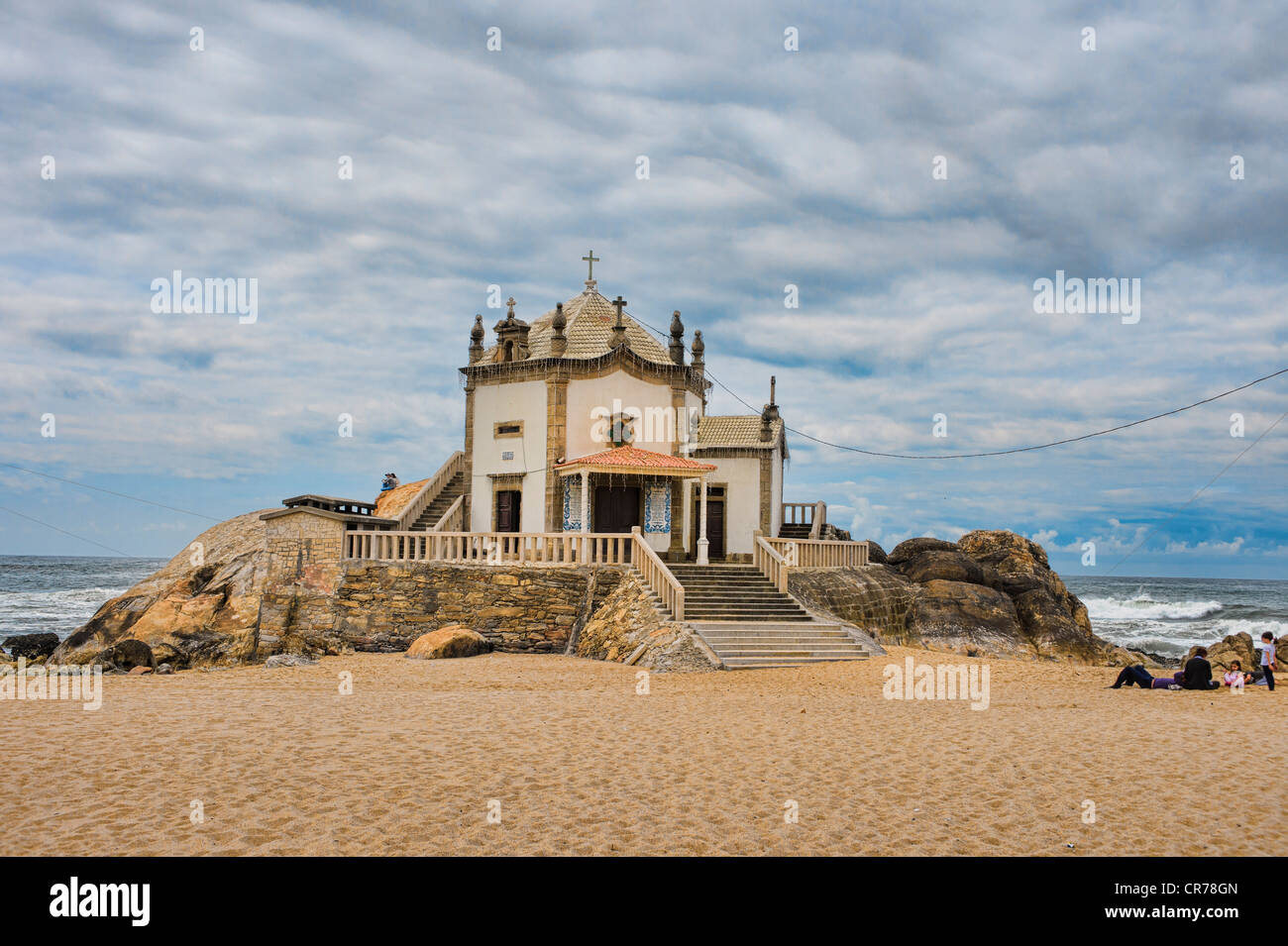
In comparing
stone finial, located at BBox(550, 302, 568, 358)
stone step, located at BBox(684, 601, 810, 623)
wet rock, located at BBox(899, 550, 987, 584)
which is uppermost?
stone finial, located at BBox(550, 302, 568, 358)

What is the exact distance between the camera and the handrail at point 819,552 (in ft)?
72.2

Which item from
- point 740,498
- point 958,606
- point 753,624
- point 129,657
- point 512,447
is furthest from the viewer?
point 740,498

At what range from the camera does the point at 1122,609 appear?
66.1 m

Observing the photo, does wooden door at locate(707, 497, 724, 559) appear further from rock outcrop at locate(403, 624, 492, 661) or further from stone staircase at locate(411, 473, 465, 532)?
rock outcrop at locate(403, 624, 492, 661)

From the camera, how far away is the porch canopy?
22.5 m

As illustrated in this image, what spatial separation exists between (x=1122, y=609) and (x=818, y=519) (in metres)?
49.4

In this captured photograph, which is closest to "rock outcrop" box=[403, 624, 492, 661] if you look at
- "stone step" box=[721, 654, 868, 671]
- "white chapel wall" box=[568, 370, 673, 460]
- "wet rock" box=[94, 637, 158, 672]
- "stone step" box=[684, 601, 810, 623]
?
"stone step" box=[684, 601, 810, 623]

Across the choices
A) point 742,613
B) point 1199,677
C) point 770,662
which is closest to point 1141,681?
point 1199,677

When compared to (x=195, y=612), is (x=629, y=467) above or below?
above

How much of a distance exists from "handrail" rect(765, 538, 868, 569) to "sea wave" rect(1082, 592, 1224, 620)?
42978mm

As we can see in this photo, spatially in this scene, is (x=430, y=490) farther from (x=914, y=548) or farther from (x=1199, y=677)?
(x=1199, y=677)

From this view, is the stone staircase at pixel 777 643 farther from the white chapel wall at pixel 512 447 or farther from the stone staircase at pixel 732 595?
the white chapel wall at pixel 512 447

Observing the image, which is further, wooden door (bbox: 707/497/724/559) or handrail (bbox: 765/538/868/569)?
wooden door (bbox: 707/497/724/559)

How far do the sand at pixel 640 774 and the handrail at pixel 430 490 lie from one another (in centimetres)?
1094
